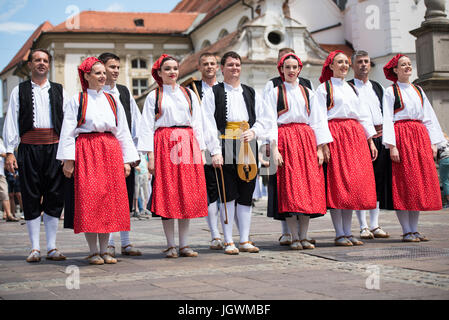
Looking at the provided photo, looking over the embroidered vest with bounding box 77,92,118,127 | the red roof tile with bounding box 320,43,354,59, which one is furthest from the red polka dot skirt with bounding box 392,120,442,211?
the red roof tile with bounding box 320,43,354,59

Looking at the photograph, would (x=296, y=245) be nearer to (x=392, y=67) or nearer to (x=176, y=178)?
(x=176, y=178)

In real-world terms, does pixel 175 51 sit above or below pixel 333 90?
above

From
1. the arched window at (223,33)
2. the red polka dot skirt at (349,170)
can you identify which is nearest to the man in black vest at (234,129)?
the red polka dot skirt at (349,170)

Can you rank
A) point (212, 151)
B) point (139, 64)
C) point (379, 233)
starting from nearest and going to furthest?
point (212, 151)
point (379, 233)
point (139, 64)

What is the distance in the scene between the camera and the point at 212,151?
22.1 feet

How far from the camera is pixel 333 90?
7.21 metres

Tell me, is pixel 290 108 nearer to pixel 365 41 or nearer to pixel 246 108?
pixel 246 108

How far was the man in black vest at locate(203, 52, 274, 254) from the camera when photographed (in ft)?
22.4

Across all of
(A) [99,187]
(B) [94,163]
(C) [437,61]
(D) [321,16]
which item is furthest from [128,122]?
(D) [321,16]

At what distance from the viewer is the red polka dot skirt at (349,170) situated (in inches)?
276

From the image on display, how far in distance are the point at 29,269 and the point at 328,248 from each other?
9.97 ft

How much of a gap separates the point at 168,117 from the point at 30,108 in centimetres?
149
